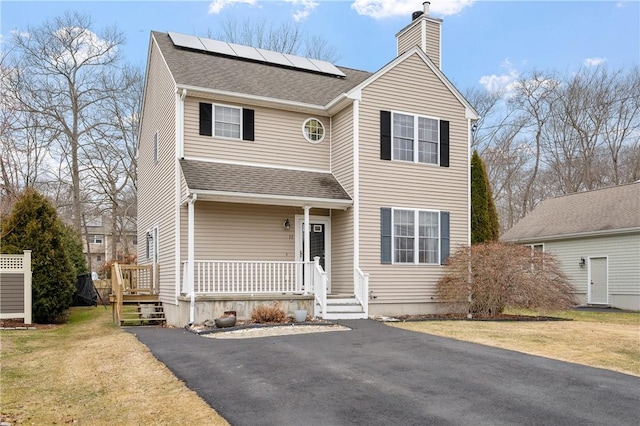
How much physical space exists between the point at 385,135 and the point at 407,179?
51.9 inches

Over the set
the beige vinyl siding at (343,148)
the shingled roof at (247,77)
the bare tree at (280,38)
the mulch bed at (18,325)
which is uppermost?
the bare tree at (280,38)

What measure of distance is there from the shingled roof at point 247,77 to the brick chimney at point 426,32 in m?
2.29

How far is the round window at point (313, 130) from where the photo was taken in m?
14.9

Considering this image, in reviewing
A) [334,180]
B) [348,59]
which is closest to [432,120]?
[334,180]

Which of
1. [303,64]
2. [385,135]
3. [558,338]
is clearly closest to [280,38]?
[303,64]

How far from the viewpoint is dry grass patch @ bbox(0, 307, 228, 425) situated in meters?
5.27

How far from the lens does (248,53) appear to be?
17.4 m

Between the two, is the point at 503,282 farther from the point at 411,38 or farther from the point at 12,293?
the point at 12,293

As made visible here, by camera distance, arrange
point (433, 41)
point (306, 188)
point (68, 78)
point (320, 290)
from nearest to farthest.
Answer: point (320, 290) → point (306, 188) → point (433, 41) → point (68, 78)

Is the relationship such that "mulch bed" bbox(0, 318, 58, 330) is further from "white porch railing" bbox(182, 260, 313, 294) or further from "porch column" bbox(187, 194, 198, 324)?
"porch column" bbox(187, 194, 198, 324)

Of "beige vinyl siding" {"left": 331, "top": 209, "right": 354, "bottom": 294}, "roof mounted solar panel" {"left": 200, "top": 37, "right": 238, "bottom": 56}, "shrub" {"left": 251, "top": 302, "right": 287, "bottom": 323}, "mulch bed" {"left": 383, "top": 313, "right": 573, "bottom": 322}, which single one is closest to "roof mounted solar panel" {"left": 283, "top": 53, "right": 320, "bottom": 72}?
"roof mounted solar panel" {"left": 200, "top": 37, "right": 238, "bottom": 56}

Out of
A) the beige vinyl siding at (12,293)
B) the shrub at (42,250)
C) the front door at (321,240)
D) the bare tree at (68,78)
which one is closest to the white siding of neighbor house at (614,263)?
the front door at (321,240)

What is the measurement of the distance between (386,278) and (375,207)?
6.04 ft

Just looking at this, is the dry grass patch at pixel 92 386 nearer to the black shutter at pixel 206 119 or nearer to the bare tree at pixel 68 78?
the black shutter at pixel 206 119
